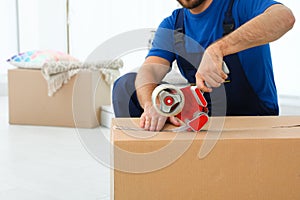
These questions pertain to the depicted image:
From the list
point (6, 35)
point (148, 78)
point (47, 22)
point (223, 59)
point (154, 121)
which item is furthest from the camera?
point (6, 35)

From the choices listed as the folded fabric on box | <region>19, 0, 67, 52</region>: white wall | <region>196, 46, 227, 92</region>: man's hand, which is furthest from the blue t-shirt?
<region>19, 0, 67, 52</region>: white wall

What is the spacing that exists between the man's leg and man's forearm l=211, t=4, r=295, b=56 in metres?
0.44

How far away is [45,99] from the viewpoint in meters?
2.57

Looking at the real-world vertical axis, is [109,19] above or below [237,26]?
below

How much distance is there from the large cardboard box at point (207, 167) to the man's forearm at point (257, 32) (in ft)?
0.77

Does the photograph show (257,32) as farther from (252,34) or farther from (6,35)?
(6,35)

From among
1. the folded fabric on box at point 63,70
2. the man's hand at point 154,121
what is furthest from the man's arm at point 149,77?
the folded fabric on box at point 63,70

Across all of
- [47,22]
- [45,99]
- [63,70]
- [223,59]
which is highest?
[223,59]

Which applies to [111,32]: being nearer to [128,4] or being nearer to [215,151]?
[128,4]

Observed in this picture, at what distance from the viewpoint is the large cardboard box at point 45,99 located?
99.7 inches

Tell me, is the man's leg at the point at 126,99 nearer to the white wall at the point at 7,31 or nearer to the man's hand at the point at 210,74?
the man's hand at the point at 210,74

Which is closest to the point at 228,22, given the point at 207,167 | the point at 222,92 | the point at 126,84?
the point at 222,92

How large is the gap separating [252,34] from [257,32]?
0.01 metres

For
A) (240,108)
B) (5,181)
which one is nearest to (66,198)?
(5,181)
